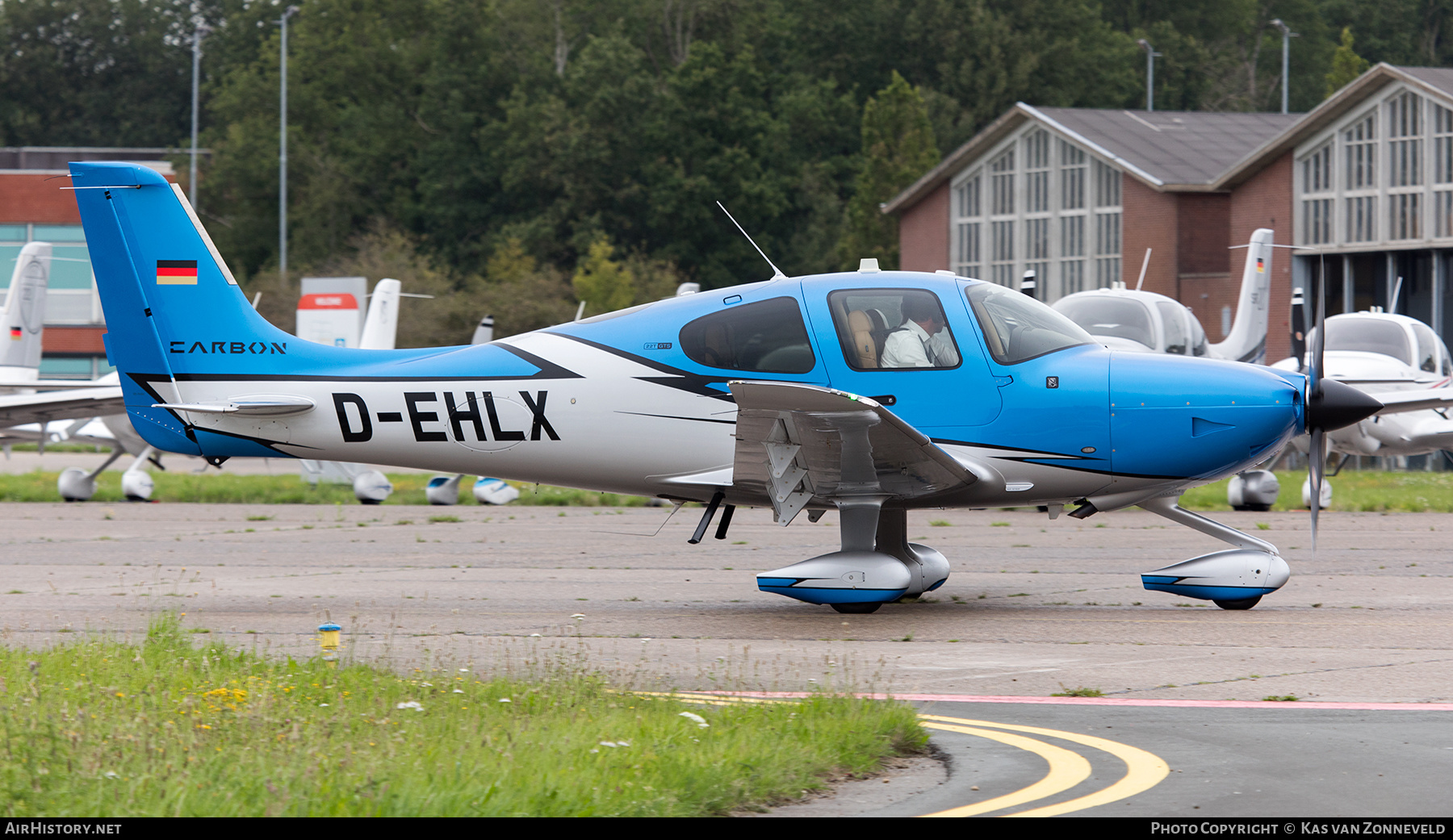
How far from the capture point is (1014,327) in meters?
10.3

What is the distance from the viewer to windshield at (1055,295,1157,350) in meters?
19.3

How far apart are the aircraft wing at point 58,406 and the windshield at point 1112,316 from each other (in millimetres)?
12602

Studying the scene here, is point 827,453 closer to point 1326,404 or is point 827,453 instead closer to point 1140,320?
point 1326,404

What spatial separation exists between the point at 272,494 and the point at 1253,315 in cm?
1474

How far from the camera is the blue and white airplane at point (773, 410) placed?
1009 centimetres

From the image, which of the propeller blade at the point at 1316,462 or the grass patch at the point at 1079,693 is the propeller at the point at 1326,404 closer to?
the propeller blade at the point at 1316,462

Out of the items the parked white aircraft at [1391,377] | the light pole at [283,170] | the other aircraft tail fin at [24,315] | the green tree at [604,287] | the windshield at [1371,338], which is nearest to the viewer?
the parked white aircraft at [1391,377]

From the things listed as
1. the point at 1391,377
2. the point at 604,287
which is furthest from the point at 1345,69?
the point at 1391,377

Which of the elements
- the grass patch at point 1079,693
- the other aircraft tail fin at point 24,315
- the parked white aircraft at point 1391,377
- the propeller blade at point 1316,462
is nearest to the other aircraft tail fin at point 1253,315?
the parked white aircraft at point 1391,377

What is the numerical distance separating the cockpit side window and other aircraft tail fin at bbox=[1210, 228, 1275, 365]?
12.6 meters

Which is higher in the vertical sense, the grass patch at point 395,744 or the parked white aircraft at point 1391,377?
the parked white aircraft at point 1391,377

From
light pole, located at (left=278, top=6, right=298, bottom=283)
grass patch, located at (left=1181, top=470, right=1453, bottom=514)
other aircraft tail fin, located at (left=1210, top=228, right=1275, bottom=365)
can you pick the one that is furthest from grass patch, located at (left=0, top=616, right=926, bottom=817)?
light pole, located at (left=278, top=6, right=298, bottom=283)

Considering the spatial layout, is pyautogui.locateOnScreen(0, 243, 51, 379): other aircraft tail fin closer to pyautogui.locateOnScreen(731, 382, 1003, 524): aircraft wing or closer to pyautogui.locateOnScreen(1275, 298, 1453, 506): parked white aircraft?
pyautogui.locateOnScreen(731, 382, 1003, 524): aircraft wing

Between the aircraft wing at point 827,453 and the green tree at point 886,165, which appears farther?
the green tree at point 886,165
